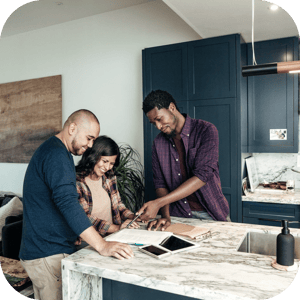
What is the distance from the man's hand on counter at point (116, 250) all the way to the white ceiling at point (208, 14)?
166 cm

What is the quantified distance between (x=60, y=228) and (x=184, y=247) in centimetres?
61

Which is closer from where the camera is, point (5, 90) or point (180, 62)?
point (180, 62)

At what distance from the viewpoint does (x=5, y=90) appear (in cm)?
488

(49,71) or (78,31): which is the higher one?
(78,31)

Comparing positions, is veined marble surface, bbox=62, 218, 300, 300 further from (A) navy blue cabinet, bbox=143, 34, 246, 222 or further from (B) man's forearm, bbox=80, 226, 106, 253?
(A) navy blue cabinet, bbox=143, 34, 246, 222

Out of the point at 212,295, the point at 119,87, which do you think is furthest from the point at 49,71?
the point at 212,295

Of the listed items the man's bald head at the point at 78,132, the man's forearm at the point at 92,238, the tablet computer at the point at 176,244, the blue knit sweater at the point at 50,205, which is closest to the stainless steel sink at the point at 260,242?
the tablet computer at the point at 176,244

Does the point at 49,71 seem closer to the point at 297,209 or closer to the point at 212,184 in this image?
the point at 212,184

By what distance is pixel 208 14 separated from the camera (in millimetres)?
2373

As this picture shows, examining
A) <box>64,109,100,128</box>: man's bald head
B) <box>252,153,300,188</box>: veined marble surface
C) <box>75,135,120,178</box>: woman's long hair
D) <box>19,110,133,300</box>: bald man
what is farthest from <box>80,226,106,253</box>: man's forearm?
<box>252,153,300,188</box>: veined marble surface

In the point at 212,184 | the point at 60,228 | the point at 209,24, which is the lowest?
the point at 60,228

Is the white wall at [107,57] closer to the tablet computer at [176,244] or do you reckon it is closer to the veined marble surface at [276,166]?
the veined marble surface at [276,166]

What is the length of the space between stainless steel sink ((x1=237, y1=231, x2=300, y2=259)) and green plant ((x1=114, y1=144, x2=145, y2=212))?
5.80 feet

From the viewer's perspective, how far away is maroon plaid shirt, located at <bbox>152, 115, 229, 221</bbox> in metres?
2.02
